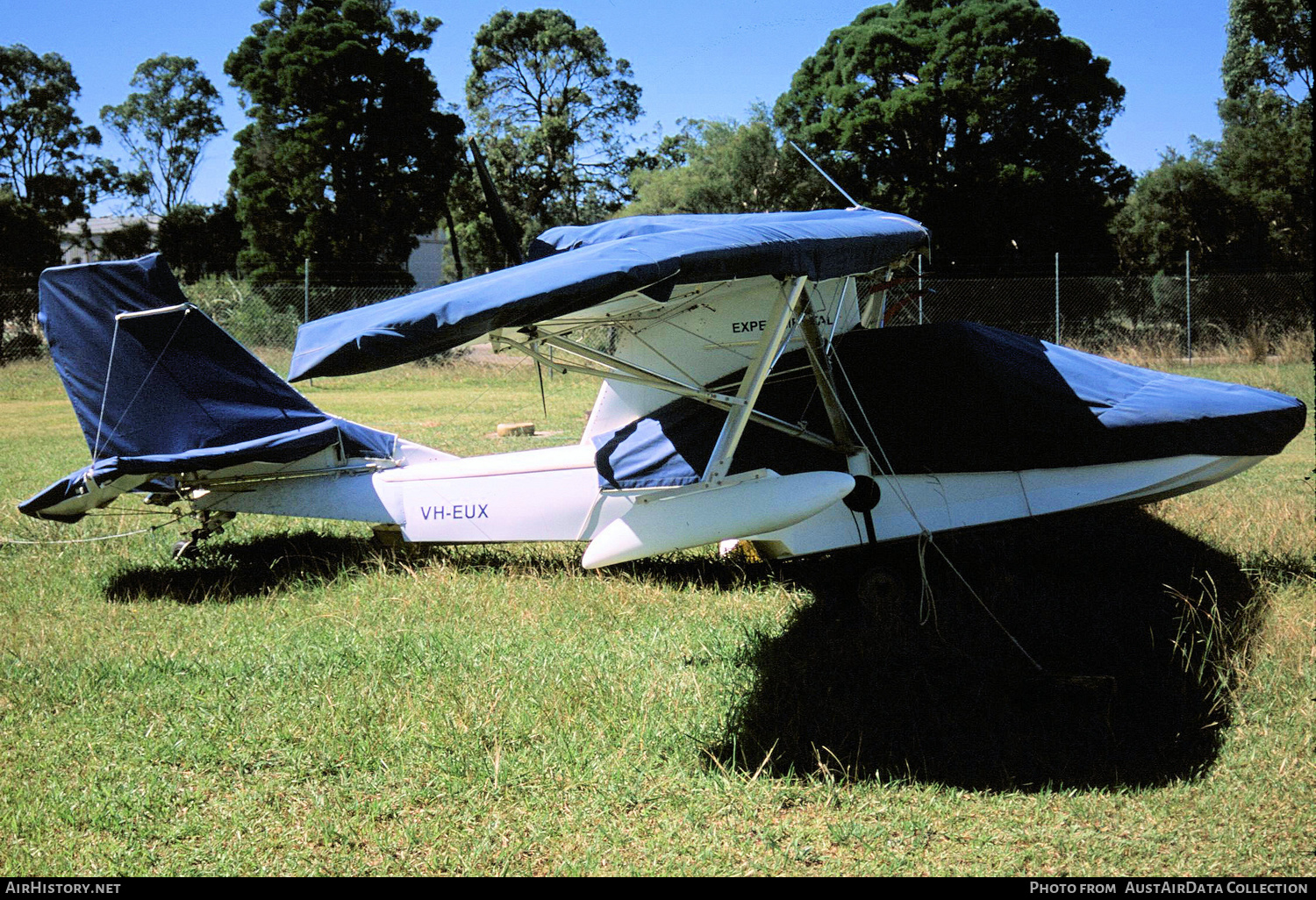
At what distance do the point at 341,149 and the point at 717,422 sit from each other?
30757mm

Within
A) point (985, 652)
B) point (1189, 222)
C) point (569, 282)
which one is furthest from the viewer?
point (1189, 222)

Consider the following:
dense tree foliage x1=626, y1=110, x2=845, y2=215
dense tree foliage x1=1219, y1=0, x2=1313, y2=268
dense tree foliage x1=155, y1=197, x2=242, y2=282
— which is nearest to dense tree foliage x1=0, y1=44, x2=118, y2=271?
dense tree foliage x1=155, y1=197, x2=242, y2=282

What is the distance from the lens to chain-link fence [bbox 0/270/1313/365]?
70.0 feet

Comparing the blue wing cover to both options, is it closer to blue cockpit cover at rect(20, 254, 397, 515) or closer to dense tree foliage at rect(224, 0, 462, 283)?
blue cockpit cover at rect(20, 254, 397, 515)

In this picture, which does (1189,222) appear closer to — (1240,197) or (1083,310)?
(1240,197)

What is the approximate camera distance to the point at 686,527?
4793mm

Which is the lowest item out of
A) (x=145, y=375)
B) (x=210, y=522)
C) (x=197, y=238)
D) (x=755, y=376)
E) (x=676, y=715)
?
(x=676, y=715)

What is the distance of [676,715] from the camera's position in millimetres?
4328

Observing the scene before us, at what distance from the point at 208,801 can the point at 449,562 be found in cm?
321

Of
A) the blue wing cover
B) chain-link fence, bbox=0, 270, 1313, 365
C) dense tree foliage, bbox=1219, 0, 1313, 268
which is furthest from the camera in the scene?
dense tree foliage, bbox=1219, 0, 1313, 268

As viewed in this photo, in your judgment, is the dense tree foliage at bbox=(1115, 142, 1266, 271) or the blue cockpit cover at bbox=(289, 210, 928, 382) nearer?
the blue cockpit cover at bbox=(289, 210, 928, 382)

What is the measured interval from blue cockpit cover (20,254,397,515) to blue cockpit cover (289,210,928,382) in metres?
2.66

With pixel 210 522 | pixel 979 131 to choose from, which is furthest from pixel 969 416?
pixel 979 131

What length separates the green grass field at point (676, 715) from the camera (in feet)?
11.2
